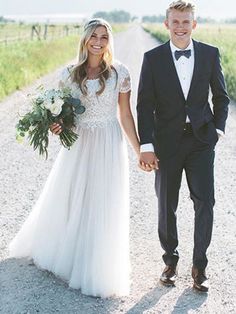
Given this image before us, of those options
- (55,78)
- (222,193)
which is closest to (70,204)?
(222,193)

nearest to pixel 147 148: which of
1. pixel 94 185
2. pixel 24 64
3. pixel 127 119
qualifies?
pixel 127 119

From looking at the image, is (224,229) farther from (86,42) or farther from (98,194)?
(86,42)

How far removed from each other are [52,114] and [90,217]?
81 cm

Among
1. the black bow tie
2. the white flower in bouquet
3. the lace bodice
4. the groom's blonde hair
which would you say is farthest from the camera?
the lace bodice

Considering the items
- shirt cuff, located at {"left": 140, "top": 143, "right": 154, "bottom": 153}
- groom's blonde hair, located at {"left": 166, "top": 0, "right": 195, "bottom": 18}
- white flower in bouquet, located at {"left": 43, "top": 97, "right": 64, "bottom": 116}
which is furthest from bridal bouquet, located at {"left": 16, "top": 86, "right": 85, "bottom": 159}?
groom's blonde hair, located at {"left": 166, "top": 0, "right": 195, "bottom": 18}

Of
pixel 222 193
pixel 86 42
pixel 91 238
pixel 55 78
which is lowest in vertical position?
pixel 55 78

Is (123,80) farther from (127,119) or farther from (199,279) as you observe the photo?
(199,279)

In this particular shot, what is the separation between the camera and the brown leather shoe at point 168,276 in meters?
4.61

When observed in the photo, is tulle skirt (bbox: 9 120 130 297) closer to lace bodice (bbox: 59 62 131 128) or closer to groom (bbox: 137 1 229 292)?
lace bodice (bbox: 59 62 131 128)

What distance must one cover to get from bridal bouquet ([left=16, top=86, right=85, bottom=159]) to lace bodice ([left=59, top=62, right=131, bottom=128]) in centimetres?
10

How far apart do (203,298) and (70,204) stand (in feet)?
4.02

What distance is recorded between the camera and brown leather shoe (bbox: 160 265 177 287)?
15.1ft

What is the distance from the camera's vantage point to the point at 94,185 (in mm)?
4656

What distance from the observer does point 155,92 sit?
432 centimetres
